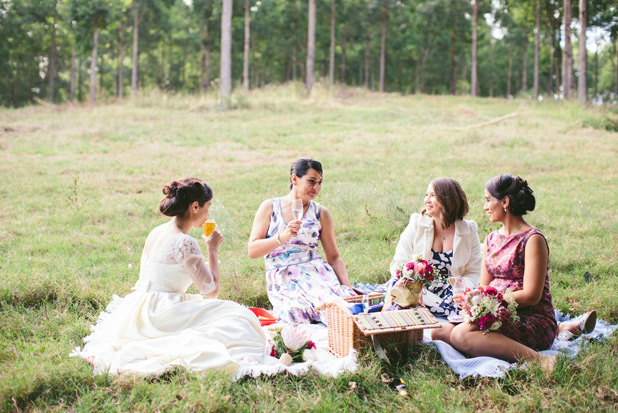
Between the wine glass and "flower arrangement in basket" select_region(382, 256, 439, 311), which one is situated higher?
"flower arrangement in basket" select_region(382, 256, 439, 311)

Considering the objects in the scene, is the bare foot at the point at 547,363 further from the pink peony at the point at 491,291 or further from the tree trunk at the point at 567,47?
the tree trunk at the point at 567,47

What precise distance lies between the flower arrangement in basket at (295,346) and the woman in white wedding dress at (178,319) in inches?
9.7

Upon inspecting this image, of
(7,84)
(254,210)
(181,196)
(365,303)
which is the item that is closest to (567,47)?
(254,210)

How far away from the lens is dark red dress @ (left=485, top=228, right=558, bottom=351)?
4094 millimetres

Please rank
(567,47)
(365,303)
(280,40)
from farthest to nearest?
(280,40) → (567,47) → (365,303)

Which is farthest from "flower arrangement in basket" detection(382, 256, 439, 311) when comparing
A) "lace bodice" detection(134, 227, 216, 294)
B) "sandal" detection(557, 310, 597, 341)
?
"lace bodice" detection(134, 227, 216, 294)

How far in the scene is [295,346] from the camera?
4.37 metres

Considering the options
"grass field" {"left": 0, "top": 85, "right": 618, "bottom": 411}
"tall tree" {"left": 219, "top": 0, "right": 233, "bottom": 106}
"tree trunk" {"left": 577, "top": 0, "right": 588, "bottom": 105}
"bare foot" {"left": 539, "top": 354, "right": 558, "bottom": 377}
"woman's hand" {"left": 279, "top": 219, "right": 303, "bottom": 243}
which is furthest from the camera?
"tall tree" {"left": 219, "top": 0, "right": 233, "bottom": 106}

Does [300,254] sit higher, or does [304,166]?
[304,166]

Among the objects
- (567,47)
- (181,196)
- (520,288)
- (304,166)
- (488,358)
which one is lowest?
(488,358)

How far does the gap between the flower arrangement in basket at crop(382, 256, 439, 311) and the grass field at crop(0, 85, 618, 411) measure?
1.29 feet

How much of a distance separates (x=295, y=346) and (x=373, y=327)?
0.83 m

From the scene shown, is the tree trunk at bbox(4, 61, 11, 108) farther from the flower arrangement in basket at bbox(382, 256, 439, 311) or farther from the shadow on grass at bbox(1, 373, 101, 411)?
the flower arrangement in basket at bbox(382, 256, 439, 311)

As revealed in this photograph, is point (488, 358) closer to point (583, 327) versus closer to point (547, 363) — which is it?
point (547, 363)
